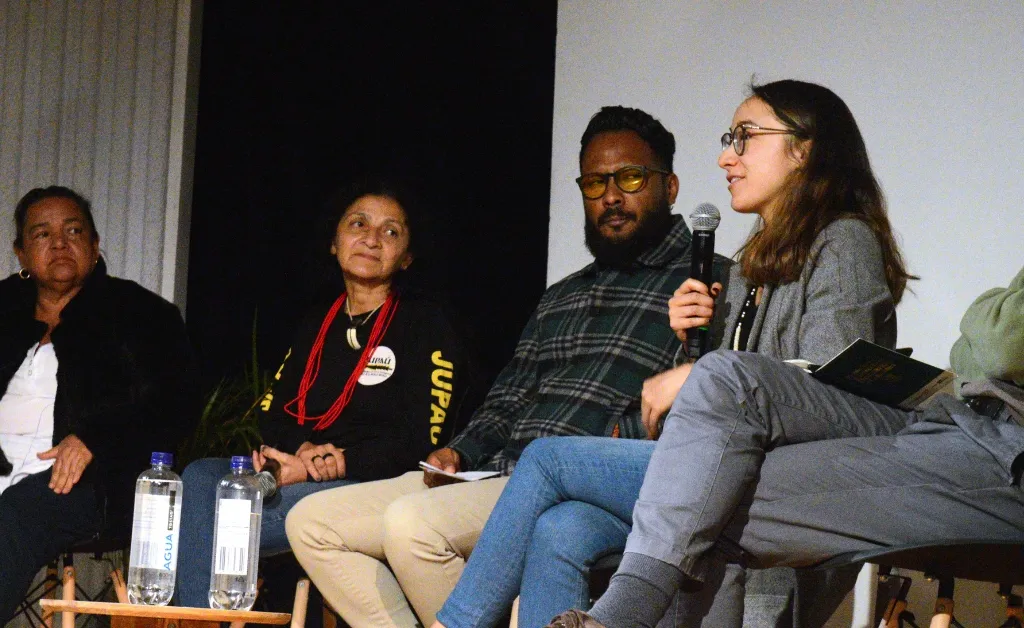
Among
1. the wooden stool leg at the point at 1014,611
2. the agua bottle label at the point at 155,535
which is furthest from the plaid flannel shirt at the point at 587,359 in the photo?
the wooden stool leg at the point at 1014,611

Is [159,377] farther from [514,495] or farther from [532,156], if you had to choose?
[514,495]

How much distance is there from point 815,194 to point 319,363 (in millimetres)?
1590

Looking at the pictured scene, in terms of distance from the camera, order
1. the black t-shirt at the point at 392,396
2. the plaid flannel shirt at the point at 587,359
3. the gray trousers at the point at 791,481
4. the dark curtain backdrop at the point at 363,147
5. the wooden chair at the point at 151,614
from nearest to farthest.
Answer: the gray trousers at the point at 791,481, the wooden chair at the point at 151,614, the plaid flannel shirt at the point at 587,359, the black t-shirt at the point at 392,396, the dark curtain backdrop at the point at 363,147

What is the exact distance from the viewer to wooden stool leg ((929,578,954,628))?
6.21 feet

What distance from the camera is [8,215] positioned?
430cm

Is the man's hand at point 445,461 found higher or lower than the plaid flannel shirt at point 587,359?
lower

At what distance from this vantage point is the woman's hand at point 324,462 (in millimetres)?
2883

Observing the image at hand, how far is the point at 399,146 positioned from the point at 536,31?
62cm

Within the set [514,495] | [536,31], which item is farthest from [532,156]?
[514,495]

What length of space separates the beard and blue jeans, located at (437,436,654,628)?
914mm

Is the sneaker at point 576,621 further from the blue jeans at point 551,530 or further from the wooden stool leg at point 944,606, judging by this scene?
the wooden stool leg at point 944,606

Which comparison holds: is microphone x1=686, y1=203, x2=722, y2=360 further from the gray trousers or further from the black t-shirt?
the black t-shirt

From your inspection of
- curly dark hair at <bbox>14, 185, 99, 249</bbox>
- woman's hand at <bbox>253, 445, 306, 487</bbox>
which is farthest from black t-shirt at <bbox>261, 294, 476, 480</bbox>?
curly dark hair at <bbox>14, 185, 99, 249</bbox>

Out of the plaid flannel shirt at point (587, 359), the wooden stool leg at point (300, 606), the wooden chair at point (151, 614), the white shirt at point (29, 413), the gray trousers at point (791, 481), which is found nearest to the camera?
the gray trousers at point (791, 481)
